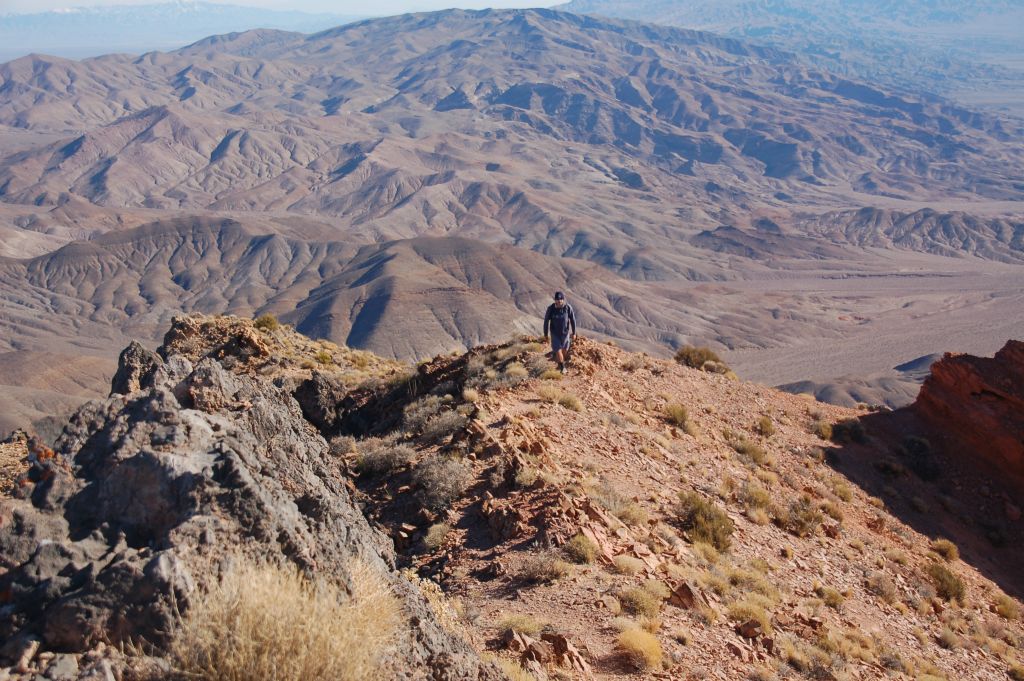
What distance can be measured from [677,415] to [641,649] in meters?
8.12

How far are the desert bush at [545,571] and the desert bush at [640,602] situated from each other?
0.69 m

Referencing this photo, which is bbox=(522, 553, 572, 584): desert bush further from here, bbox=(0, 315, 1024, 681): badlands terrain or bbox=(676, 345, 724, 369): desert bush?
bbox=(676, 345, 724, 369): desert bush

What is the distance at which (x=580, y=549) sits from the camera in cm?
831

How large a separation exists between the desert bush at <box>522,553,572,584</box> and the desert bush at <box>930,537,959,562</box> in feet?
29.8

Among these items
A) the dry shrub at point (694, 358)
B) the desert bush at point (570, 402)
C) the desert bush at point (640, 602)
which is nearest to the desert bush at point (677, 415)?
the desert bush at point (570, 402)

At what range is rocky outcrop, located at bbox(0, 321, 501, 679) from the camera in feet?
11.9

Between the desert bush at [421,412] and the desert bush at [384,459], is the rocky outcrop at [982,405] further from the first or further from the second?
the desert bush at [384,459]

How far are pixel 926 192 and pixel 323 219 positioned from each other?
164 meters

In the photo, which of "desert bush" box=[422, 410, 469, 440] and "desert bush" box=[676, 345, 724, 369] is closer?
"desert bush" box=[422, 410, 469, 440]

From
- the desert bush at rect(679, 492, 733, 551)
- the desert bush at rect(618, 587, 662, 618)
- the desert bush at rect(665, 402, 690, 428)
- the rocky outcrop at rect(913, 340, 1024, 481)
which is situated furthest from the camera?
the rocky outcrop at rect(913, 340, 1024, 481)

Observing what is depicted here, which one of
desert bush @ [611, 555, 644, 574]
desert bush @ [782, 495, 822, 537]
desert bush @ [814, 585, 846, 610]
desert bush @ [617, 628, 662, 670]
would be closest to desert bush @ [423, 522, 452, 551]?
desert bush @ [611, 555, 644, 574]

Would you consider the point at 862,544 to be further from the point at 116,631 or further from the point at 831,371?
the point at 831,371

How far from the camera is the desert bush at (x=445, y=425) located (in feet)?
38.1

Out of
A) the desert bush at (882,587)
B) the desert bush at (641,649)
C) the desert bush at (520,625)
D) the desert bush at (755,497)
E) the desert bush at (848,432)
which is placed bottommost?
the desert bush at (848,432)
